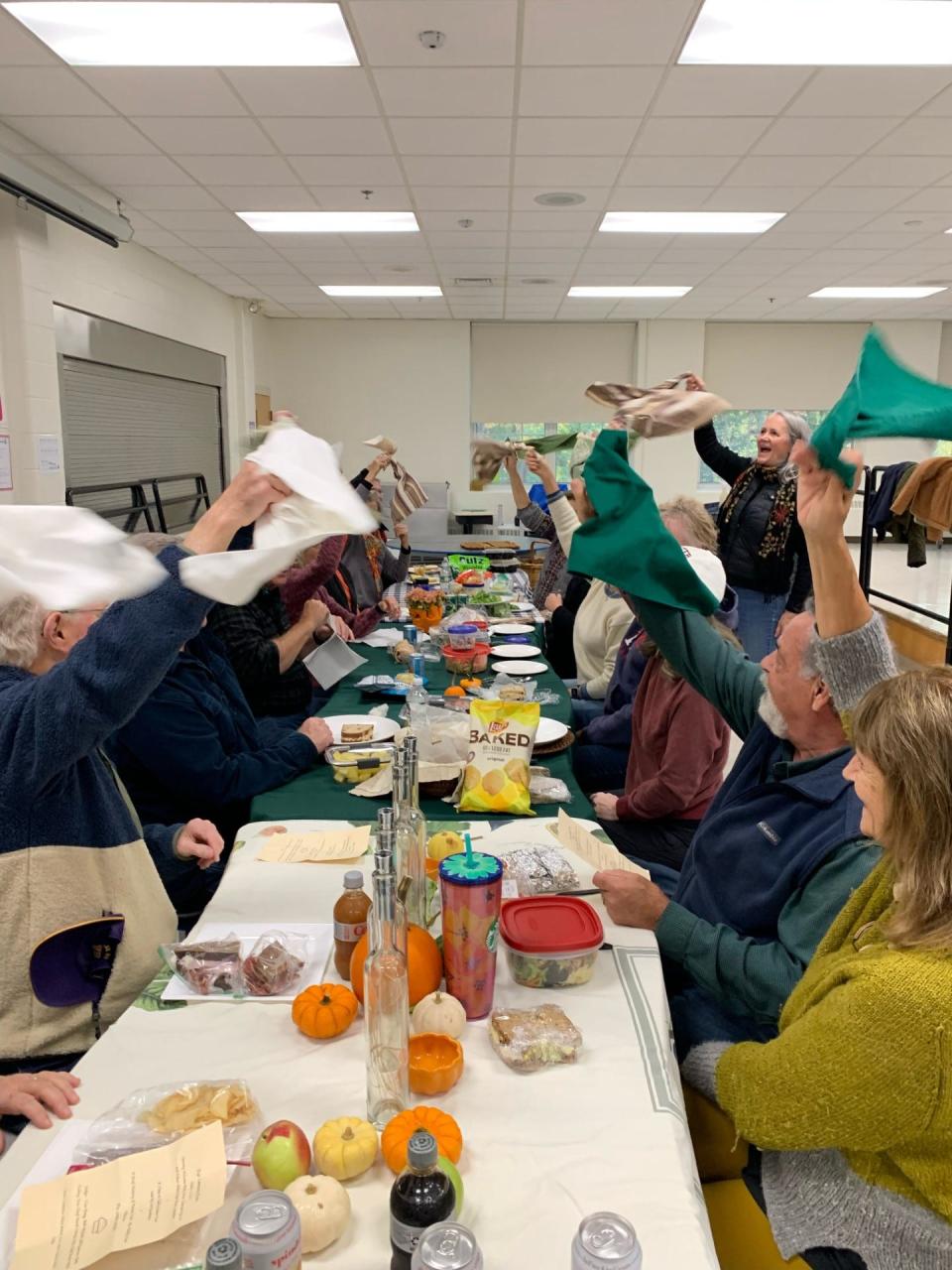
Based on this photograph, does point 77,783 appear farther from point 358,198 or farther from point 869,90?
point 358,198

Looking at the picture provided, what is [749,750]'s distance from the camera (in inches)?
66.9

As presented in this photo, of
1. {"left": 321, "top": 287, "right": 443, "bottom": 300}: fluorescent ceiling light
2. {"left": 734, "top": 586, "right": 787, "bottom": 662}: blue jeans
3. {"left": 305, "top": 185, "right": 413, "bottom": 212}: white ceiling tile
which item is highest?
{"left": 321, "top": 287, "right": 443, "bottom": 300}: fluorescent ceiling light

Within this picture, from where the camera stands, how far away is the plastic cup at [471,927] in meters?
1.24

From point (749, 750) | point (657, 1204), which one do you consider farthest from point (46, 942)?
point (749, 750)

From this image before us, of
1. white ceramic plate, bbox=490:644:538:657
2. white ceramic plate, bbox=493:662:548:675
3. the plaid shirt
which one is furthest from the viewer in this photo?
white ceramic plate, bbox=490:644:538:657

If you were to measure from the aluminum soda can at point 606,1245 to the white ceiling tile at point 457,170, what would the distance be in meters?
5.03

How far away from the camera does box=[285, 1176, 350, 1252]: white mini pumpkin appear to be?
35.0 inches

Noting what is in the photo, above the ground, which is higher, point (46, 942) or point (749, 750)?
point (749, 750)

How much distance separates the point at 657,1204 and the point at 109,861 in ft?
3.31

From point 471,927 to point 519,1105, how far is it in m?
0.24

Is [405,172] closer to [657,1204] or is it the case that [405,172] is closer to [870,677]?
[870,677]

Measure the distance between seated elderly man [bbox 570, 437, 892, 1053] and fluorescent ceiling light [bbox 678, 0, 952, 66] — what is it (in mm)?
2872

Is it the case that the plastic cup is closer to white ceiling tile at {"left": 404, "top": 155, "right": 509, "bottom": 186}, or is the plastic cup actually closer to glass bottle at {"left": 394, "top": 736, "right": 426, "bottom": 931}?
glass bottle at {"left": 394, "top": 736, "right": 426, "bottom": 931}

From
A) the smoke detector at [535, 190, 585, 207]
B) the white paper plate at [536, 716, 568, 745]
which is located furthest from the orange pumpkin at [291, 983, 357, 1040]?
the smoke detector at [535, 190, 585, 207]
